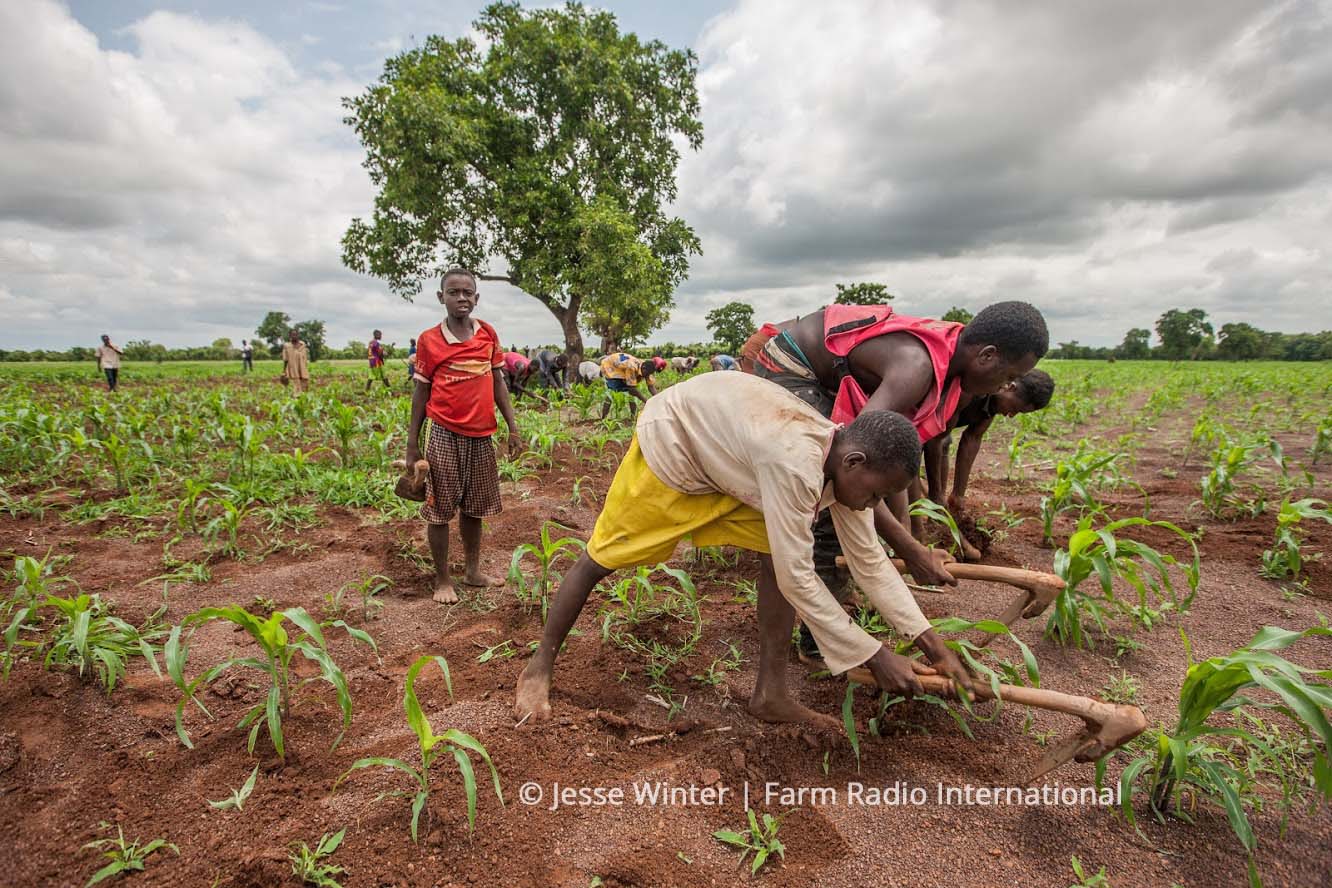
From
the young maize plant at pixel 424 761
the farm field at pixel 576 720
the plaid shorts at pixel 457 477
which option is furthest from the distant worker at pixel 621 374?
the young maize plant at pixel 424 761

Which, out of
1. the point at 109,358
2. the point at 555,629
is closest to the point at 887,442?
the point at 555,629

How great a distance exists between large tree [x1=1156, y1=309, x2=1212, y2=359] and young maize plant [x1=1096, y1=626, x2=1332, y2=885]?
236 feet

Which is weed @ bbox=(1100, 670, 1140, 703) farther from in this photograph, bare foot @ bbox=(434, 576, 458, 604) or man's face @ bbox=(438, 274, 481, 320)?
man's face @ bbox=(438, 274, 481, 320)

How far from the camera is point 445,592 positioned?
277cm

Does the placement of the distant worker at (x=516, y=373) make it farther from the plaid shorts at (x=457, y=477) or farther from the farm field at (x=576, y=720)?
the plaid shorts at (x=457, y=477)

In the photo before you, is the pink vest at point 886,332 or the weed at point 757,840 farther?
the pink vest at point 886,332

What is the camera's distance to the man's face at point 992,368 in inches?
81.0

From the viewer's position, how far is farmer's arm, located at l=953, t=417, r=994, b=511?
10.7 ft

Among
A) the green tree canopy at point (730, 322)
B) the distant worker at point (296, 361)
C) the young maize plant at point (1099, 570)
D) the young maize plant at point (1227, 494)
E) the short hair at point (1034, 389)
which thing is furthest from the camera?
the green tree canopy at point (730, 322)

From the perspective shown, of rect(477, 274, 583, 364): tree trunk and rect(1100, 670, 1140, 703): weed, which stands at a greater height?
rect(477, 274, 583, 364): tree trunk

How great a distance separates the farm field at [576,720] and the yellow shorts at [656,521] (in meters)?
0.50

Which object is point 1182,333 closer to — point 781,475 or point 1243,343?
point 1243,343

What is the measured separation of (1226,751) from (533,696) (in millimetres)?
2106

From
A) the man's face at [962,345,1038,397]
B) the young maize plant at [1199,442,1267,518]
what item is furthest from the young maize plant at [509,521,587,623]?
the young maize plant at [1199,442,1267,518]
